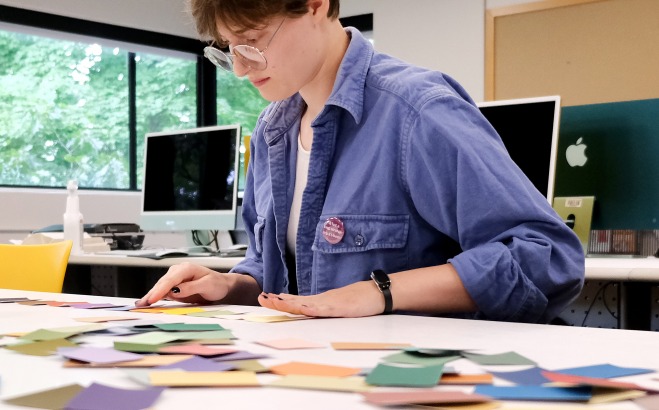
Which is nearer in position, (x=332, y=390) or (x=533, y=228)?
(x=332, y=390)

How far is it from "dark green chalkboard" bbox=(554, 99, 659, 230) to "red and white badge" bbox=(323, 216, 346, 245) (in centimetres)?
144

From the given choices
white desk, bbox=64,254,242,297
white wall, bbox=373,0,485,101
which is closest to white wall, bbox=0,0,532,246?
white wall, bbox=373,0,485,101

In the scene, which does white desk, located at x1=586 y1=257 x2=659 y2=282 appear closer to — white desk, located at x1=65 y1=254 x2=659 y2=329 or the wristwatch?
white desk, located at x1=65 y1=254 x2=659 y2=329

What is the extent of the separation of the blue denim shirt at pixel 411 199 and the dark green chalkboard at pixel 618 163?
1.32 metres

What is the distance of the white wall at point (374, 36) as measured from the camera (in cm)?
445

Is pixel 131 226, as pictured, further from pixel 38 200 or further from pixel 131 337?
pixel 131 337

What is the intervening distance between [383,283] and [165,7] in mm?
4584

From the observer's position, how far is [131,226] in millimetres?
3617

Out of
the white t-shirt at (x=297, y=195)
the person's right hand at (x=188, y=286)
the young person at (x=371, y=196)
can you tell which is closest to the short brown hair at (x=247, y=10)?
the young person at (x=371, y=196)

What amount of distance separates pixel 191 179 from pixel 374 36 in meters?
2.15

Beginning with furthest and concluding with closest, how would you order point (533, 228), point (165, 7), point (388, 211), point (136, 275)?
point (165, 7), point (136, 275), point (388, 211), point (533, 228)

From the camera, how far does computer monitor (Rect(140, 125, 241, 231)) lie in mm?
3193

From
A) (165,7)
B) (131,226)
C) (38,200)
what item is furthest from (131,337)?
(165,7)

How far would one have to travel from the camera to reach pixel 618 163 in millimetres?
2385
